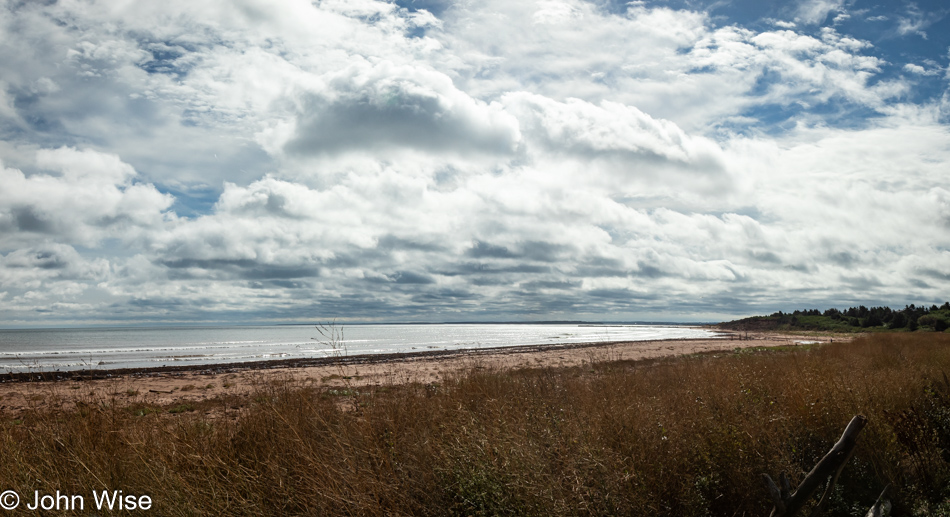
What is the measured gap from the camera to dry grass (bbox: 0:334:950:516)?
5059mm

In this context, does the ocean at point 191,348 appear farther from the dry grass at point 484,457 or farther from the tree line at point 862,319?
the tree line at point 862,319

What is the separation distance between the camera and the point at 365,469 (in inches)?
213

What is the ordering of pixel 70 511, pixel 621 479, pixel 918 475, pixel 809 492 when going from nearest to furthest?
pixel 809 492
pixel 621 479
pixel 70 511
pixel 918 475

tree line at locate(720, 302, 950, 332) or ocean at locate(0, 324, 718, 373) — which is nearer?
ocean at locate(0, 324, 718, 373)

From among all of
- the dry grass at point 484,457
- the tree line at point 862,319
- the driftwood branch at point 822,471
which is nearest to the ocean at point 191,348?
the dry grass at point 484,457

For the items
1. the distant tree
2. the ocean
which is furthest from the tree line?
the ocean

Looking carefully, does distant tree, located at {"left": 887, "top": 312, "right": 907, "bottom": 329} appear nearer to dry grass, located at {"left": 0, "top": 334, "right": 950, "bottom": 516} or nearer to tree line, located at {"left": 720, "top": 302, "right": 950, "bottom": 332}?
tree line, located at {"left": 720, "top": 302, "right": 950, "bottom": 332}

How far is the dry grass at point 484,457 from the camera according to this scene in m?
5.06

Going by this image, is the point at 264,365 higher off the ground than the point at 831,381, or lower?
lower

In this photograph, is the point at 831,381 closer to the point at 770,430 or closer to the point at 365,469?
the point at 770,430

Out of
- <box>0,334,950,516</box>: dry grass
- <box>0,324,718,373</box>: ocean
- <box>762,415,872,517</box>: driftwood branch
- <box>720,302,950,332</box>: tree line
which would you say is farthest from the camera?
<box>720,302,950,332</box>: tree line

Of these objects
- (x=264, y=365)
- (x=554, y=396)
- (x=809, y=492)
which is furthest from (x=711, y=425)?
(x=264, y=365)

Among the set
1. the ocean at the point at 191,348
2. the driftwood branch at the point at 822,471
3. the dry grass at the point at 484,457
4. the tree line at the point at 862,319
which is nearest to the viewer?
the driftwood branch at the point at 822,471

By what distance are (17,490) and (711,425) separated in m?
8.29
